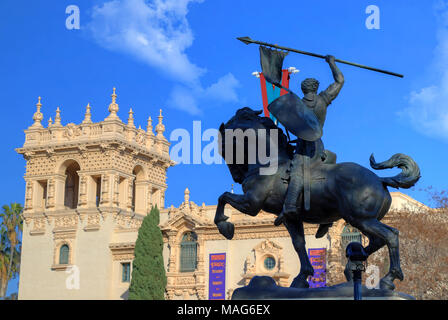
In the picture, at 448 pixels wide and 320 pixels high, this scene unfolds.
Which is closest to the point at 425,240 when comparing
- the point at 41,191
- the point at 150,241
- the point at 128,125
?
the point at 150,241

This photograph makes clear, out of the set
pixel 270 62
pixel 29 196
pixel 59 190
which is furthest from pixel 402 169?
pixel 29 196

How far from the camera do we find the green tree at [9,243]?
6297cm

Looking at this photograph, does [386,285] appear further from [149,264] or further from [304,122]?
[149,264]

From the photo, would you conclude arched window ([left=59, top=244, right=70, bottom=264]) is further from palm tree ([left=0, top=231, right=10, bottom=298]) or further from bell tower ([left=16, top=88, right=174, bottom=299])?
palm tree ([left=0, top=231, right=10, bottom=298])

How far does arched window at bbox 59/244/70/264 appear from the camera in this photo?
159 feet

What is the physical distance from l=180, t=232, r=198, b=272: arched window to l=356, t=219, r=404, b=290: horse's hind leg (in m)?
36.3

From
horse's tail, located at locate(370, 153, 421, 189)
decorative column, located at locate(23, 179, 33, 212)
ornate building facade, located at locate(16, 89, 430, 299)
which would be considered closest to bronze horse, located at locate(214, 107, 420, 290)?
horse's tail, located at locate(370, 153, 421, 189)

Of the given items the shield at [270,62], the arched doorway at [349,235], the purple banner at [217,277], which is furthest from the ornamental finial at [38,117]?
the shield at [270,62]

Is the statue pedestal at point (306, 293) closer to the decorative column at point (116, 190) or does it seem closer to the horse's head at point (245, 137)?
the horse's head at point (245, 137)

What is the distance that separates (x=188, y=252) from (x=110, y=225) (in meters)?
5.51

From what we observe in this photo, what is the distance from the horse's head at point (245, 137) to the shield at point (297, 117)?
272 mm

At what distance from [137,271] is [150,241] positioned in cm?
198

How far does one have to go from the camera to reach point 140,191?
51.4 m

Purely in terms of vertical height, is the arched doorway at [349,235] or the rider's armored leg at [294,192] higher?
the arched doorway at [349,235]
